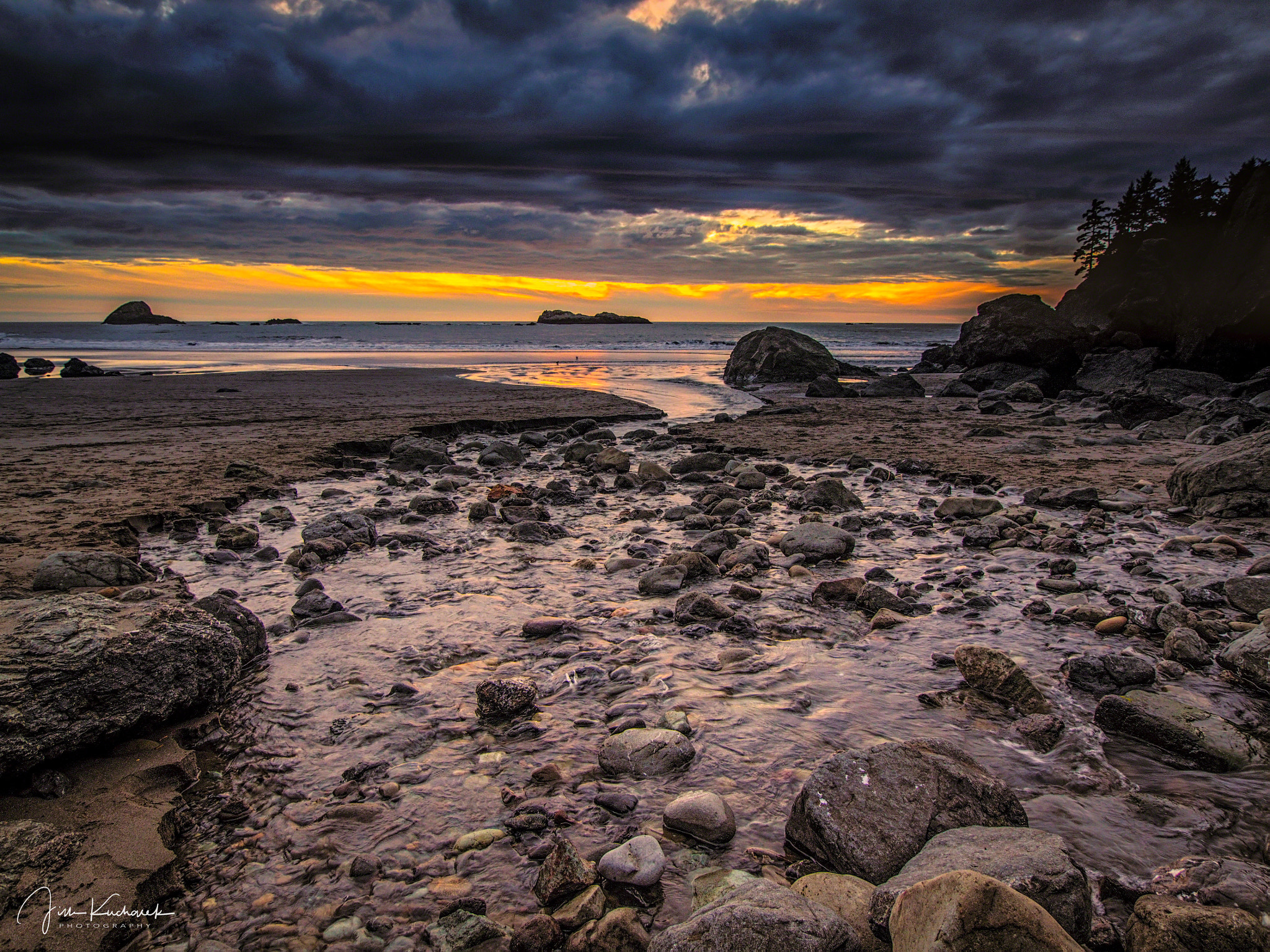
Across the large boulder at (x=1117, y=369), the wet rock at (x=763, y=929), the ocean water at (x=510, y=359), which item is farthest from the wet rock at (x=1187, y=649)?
the large boulder at (x=1117, y=369)

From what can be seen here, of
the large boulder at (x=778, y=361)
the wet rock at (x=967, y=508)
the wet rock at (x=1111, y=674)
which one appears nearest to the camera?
the wet rock at (x=1111, y=674)

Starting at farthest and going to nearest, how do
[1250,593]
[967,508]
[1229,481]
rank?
[967,508] → [1229,481] → [1250,593]

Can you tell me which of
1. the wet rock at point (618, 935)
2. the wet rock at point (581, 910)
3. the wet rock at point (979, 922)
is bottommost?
the wet rock at point (581, 910)

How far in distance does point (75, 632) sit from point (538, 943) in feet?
8.31

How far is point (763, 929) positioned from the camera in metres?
1.65

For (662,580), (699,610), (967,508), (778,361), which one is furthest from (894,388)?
(699,610)

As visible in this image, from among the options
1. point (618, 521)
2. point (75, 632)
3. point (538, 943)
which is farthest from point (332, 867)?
point (618, 521)

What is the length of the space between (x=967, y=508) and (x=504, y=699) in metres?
5.61

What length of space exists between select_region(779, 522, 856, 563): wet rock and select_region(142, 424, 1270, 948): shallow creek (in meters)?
0.23

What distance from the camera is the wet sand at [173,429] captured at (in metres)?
6.18

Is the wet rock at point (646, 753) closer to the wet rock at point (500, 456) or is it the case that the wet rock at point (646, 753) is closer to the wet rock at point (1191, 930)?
the wet rock at point (1191, 930)

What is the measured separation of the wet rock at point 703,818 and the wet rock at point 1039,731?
1557 mm

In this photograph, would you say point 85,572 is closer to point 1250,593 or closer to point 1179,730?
point 1179,730

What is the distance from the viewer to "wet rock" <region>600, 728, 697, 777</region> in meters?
2.77
